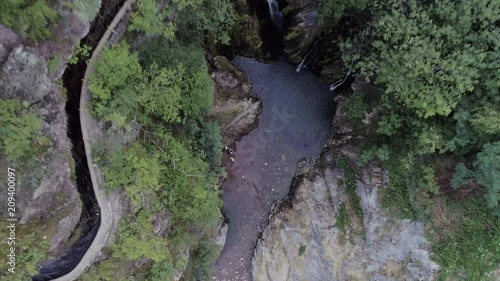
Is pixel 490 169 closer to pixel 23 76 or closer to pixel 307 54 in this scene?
pixel 307 54

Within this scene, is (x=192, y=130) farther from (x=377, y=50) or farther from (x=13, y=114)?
(x=377, y=50)

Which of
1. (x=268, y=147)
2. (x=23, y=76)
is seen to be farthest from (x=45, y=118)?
(x=268, y=147)

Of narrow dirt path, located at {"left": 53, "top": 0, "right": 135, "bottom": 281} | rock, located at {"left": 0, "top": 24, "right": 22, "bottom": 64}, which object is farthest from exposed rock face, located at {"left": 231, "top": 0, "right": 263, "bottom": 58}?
rock, located at {"left": 0, "top": 24, "right": 22, "bottom": 64}

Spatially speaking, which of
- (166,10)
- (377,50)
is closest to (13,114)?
(166,10)

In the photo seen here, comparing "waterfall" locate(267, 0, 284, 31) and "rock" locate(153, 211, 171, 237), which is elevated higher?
"waterfall" locate(267, 0, 284, 31)

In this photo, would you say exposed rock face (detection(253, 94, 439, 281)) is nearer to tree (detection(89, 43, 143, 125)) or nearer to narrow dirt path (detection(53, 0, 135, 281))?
narrow dirt path (detection(53, 0, 135, 281))

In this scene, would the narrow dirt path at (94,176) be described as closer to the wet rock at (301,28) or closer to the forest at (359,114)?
the forest at (359,114)
